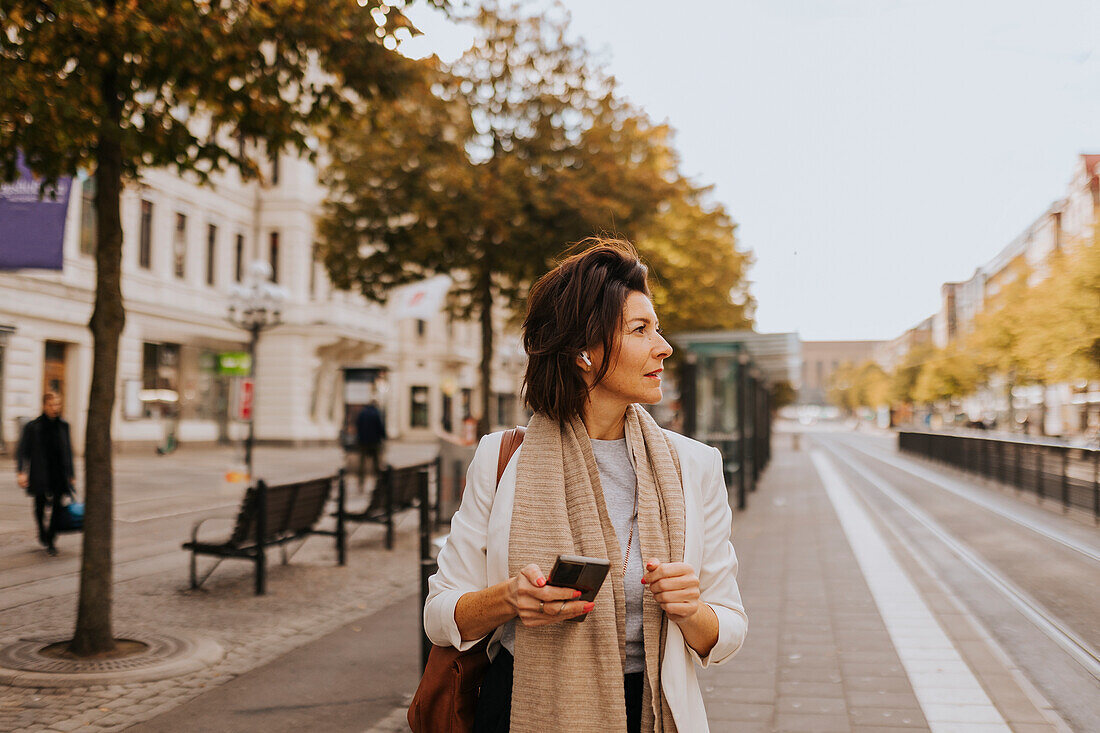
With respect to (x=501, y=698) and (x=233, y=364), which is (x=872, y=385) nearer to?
(x=233, y=364)

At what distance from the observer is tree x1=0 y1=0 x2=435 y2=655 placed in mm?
5797

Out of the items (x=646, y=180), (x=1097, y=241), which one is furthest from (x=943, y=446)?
(x=646, y=180)

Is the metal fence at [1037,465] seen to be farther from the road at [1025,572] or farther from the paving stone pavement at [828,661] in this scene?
the paving stone pavement at [828,661]

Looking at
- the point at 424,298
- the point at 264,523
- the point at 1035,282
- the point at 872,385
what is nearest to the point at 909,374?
the point at 872,385

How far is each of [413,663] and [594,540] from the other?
4.54 metres

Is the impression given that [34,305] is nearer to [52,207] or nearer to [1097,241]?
[52,207]

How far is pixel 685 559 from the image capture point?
2105 millimetres

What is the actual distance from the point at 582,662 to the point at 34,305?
80.4 feet

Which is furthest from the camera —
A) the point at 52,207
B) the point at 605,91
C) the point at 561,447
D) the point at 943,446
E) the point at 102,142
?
the point at 943,446

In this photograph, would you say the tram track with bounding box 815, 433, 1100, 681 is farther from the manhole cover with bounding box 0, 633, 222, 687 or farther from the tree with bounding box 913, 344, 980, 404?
the tree with bounding box 913, 344, 980, 404

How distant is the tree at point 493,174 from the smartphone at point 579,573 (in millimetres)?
13548

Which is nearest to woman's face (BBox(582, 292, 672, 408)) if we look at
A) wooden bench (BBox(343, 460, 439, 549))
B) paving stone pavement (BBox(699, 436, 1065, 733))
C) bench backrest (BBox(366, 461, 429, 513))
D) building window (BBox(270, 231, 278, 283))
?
paving stone pavement (BBox(699, 436, 1065, 733))

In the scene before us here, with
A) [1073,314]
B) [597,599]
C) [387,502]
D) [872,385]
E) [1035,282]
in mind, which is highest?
[1035,282]

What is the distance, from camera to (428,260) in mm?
16391
